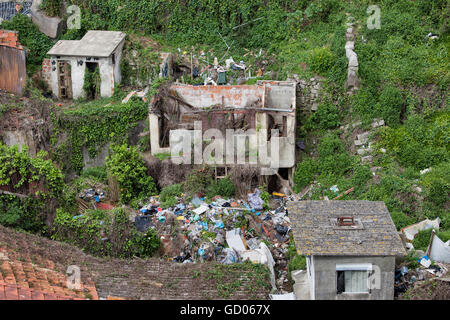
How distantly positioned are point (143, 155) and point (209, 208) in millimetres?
3895

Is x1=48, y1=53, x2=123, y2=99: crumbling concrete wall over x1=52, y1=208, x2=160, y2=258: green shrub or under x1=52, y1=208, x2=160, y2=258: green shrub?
over

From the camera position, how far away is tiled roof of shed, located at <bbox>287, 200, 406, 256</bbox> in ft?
40.7

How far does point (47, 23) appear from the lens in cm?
2541

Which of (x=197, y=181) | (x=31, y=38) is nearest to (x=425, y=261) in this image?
→ (x=197, y=181)

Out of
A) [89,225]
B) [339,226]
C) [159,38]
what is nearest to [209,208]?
[89,225]

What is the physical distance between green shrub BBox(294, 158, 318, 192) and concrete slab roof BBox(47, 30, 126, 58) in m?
8.46

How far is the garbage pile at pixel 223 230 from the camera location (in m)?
16.2

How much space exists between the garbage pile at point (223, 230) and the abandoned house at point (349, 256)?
105 inches

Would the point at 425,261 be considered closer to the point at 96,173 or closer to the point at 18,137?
the point at 96,173

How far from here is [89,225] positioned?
17.0 meters

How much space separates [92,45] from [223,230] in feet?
33.9

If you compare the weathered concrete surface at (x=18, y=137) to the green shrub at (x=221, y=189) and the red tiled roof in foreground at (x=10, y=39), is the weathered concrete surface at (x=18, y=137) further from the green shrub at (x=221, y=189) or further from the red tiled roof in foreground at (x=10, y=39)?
the green shrub at (x=221, y=189)

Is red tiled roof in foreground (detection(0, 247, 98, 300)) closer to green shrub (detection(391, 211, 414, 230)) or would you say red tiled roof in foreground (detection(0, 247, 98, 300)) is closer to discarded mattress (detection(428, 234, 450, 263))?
discarded mattress (detection(428, 234, 450, 263))

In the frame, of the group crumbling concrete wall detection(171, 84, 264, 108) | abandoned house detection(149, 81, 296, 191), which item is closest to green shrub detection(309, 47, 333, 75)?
abandoned house detection(149, 81, 296, 191)
